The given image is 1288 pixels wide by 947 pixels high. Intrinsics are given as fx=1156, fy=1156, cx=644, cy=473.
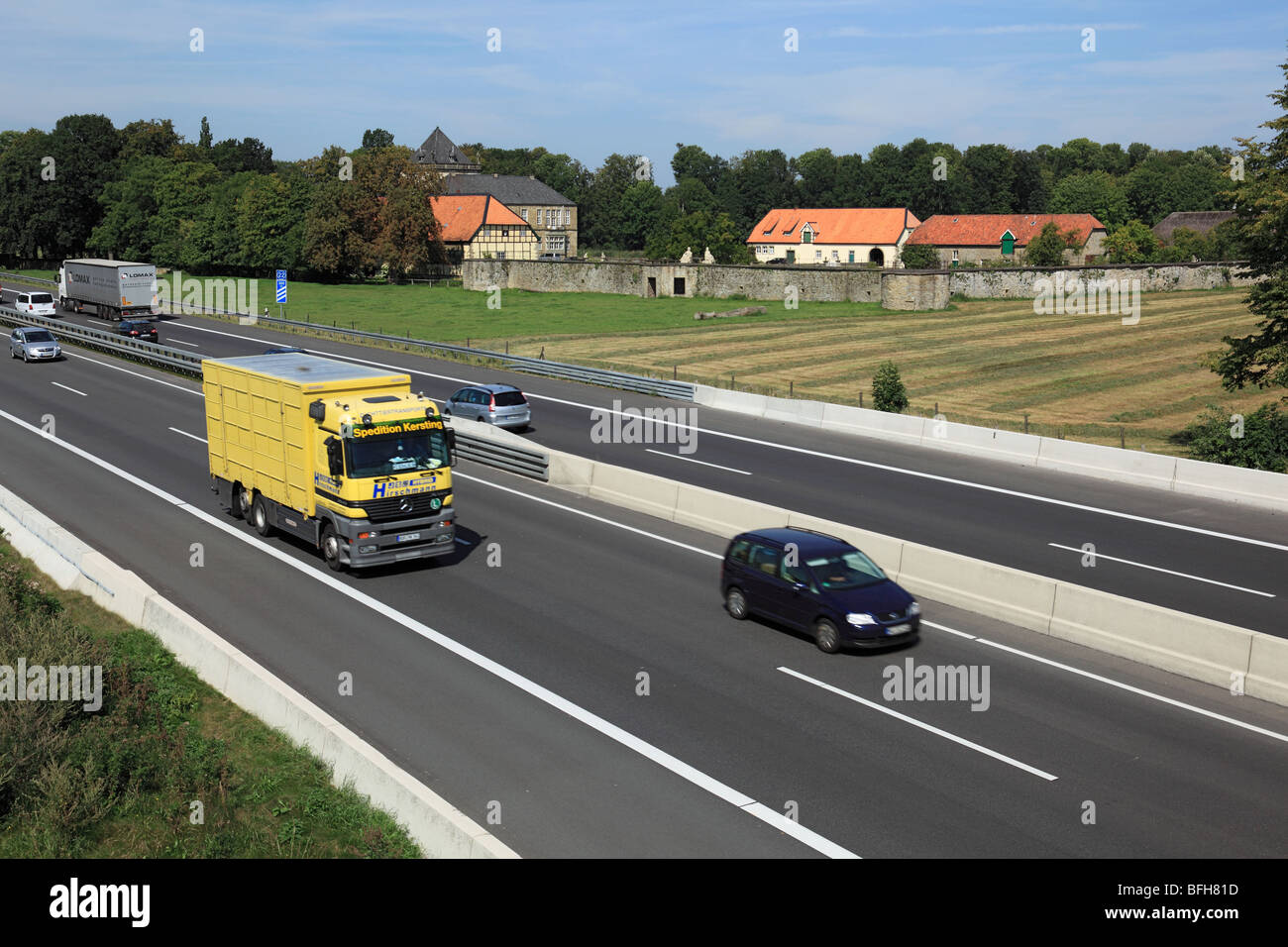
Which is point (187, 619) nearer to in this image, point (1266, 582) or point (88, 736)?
point (88, 736)

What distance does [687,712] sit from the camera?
15828mm

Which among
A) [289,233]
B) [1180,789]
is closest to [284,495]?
[1180,789]

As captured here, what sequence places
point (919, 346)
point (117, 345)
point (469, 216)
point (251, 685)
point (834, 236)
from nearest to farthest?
point (251, 685) → point (117, 345) → point (919, 346) → point (469, 216) → point (834, 236)

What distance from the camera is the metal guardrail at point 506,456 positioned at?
31.5m

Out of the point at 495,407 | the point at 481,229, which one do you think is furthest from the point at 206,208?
the point at 495,407

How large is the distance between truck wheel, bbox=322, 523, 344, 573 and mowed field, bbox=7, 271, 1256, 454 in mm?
24329

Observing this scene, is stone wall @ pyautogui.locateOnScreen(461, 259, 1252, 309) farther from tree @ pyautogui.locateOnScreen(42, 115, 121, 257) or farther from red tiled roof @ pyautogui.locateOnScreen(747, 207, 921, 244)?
red tiled roof @ pyautogui.locateOnScreen(747, 207, 921, 244)

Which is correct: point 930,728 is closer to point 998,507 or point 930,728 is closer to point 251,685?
point 251,685

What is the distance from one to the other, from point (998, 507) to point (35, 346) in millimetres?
44815

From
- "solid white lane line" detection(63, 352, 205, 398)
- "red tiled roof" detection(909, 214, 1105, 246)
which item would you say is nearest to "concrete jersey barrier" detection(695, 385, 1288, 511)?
"solid white lane line" detection(63, 352, 205, 398)

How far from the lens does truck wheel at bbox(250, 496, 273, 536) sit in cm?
2483

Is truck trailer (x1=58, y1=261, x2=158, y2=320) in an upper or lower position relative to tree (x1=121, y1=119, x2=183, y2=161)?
lower

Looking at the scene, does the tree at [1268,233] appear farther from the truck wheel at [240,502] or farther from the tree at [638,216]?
the tree at [638,216]
